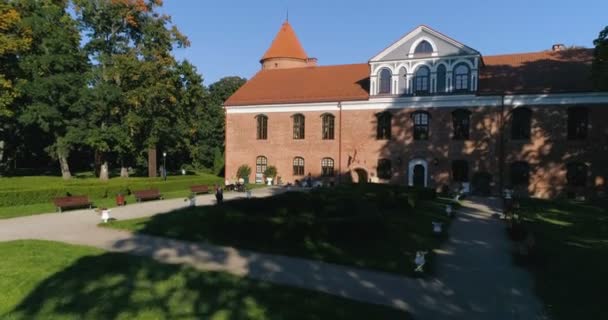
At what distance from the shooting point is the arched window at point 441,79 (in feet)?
97.7

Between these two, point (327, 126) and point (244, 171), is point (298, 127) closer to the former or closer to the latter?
point (327, 126)

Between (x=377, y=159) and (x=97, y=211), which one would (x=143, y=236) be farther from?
(x=377, y=159)

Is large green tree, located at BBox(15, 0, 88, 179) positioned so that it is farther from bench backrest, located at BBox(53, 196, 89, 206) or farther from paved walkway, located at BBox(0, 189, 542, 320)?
paved walkway, located at BBox(0, 189, 542, 320)

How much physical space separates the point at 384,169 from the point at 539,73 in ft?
43.0

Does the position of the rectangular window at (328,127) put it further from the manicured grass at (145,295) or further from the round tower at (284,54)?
the manicured grass at (145,295)

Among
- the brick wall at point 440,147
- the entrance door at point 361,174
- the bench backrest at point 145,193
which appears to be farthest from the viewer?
the entrance door at point 361,174

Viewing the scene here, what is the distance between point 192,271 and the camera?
9.70 metres

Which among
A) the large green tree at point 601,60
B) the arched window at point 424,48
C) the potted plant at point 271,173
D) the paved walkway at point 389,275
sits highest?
the arched window at point 424,48

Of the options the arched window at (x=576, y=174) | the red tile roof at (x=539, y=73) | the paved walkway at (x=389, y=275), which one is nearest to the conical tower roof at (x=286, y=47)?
the red tile roof at (x=539, y=73)

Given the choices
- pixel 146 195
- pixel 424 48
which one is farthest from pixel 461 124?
pixel 146 195

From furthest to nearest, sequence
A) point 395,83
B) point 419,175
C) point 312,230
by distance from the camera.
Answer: point 395,83 < point 419,175 < point 312,230

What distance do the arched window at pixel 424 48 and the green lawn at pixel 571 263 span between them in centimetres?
1457

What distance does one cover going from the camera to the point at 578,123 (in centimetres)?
2739

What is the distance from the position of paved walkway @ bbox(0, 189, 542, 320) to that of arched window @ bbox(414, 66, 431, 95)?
53.8 ft
